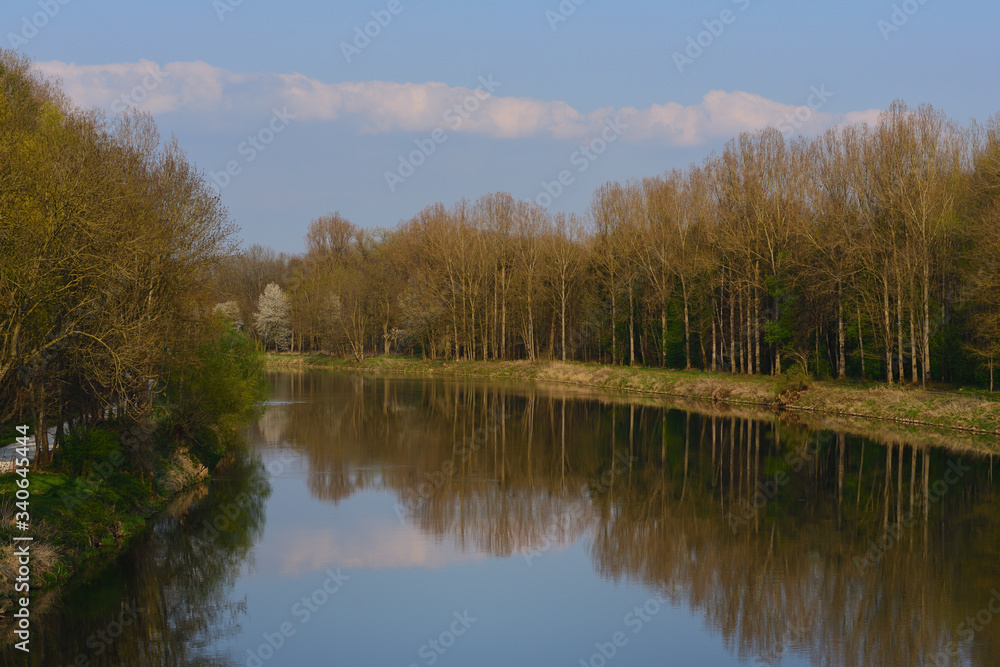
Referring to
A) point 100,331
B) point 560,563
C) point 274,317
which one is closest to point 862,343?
point 560,563

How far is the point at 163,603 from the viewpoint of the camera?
13.6 meters

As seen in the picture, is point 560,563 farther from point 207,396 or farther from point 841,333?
point 841,333

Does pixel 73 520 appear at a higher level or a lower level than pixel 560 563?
higher

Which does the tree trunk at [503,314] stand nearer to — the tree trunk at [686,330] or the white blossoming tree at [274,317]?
the tree trunk at [686,330]

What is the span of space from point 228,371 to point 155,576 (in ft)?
35.2

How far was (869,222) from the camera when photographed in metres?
39.9

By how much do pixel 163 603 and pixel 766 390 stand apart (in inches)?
1354

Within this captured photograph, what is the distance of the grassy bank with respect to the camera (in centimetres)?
3312

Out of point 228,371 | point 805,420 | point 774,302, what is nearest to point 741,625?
point 228,371

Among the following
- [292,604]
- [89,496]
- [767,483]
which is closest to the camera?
[292,604]

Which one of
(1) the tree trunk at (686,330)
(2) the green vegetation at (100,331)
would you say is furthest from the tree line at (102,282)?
(1) the tree trunk at (686,330)

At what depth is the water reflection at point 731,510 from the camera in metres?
13.1

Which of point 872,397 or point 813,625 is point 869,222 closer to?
point 872,397

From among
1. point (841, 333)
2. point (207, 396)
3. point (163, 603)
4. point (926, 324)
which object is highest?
point (926, 324)
